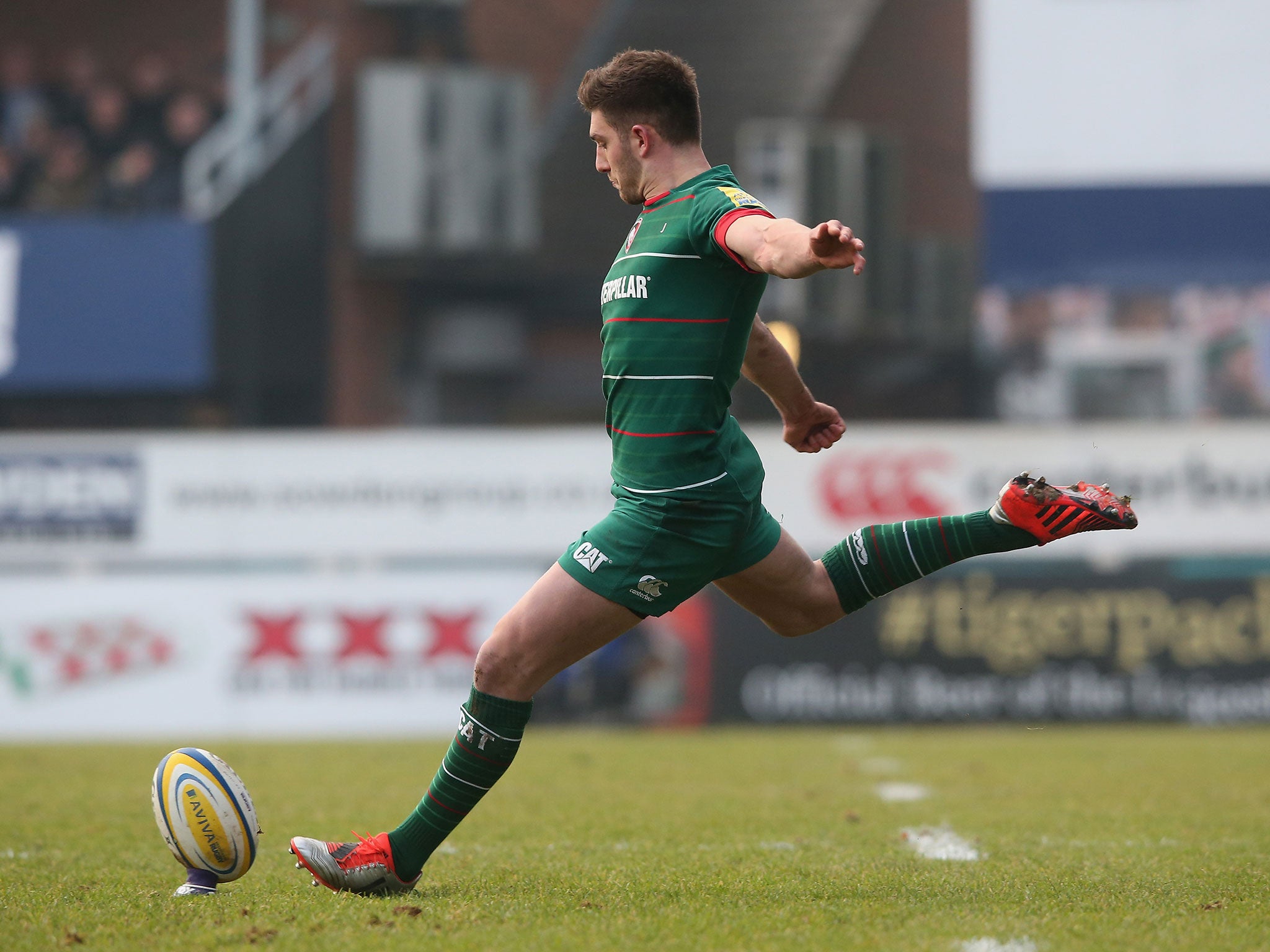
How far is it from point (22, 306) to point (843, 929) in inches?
500

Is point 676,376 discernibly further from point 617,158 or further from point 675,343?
point 617,158

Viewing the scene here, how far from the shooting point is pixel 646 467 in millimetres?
4109

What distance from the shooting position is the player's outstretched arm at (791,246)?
3.36m

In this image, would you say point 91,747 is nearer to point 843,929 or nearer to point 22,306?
point 22,306

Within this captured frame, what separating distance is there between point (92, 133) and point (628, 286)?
1293 cm

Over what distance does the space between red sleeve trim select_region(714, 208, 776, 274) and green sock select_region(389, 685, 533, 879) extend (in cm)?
133

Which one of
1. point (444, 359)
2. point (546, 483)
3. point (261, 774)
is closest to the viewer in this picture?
point (261, 774)

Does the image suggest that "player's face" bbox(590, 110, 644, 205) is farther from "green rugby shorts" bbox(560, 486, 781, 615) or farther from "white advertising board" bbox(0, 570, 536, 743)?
"white advertising board" bbox(0, 570, 536, 743)

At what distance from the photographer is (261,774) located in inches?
335

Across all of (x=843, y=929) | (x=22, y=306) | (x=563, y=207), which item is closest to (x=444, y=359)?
(x=563, y=207)

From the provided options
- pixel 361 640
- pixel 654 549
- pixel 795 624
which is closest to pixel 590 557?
pixel 654 549

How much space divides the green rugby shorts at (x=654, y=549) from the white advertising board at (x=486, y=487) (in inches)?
341

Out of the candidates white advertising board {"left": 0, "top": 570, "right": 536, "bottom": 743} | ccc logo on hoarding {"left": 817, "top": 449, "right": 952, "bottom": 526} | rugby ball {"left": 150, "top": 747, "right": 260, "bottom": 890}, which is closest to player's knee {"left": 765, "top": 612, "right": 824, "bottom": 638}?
rugby ball {"left": 150, "top": 747, "right": 260, "bottom": 890}

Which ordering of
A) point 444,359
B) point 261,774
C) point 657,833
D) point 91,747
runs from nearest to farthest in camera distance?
point 657,833 < point 261,774 < point 91,747 < point 444,359
